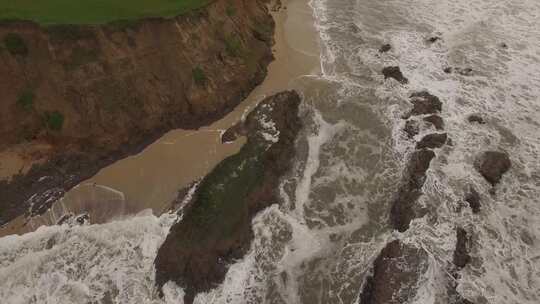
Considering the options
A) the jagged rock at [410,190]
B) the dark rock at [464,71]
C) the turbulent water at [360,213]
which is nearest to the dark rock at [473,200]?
the turbulent water at [360,213]

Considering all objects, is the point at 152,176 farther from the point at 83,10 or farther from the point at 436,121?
the point at 436,121

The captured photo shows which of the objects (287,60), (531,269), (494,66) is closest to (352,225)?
(531,269)

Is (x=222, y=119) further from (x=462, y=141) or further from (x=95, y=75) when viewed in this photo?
(x=462, y=141)

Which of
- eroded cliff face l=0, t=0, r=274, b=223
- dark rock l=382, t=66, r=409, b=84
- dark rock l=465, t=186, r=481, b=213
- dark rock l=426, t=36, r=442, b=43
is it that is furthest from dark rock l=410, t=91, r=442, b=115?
eroded cliff face l=0, t=0, r=274, b=223

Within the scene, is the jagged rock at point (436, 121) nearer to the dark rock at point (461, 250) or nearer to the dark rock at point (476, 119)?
the dark rock at point (476, 119)

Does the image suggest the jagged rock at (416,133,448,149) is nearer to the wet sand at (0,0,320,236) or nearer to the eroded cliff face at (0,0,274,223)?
the wet sand at (0,0,320,236)

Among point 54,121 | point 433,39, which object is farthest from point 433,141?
point 54,121
